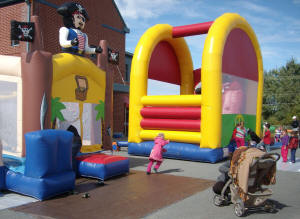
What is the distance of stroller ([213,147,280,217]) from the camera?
169 inches

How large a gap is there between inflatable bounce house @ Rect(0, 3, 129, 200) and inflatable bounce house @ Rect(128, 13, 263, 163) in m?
2.56

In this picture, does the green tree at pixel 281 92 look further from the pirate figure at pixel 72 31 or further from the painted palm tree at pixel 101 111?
the pirate figure at pixel 72 31

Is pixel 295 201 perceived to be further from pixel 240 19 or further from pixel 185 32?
pixel 185 32

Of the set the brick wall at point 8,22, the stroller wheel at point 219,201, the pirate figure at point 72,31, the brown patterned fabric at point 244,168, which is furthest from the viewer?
the brick wall at point 8,22

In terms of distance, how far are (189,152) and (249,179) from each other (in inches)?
188

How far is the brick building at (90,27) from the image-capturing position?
45.9 ft

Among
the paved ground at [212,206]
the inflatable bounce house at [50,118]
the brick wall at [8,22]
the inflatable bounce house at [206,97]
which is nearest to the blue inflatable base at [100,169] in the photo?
the inflatable bounce house at [50,118]

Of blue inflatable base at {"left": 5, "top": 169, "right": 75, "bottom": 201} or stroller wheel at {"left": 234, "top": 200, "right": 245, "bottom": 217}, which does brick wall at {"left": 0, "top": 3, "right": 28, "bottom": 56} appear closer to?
blue inflatable base at {"left": 5, "top": 169, "right": 75, "bottom": 201}

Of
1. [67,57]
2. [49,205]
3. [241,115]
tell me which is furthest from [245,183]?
[241,115]

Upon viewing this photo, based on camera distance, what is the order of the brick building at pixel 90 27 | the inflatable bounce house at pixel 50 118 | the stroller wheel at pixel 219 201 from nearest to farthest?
the stroller wheel at pixel 219 201 < the inflatable bounce house at pixel 50 118 < the brick building at pixel 90 27

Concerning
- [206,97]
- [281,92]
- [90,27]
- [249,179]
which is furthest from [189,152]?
[281,92]

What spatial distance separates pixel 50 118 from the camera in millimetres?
6113

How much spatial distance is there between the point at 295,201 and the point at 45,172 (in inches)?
154

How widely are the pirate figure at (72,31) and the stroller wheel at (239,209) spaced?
462 centimetres
